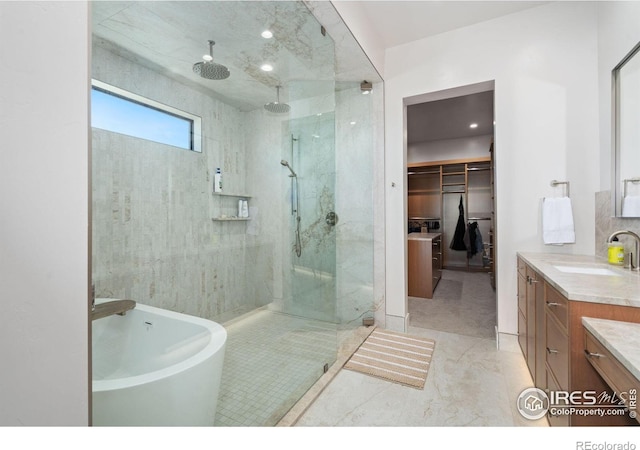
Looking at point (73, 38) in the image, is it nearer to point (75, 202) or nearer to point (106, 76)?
point (75, 202)

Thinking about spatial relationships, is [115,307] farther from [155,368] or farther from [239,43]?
[239,43]

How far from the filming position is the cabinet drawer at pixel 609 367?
0.77m

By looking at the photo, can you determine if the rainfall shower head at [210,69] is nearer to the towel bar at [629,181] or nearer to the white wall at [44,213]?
the white wall at [44,213]

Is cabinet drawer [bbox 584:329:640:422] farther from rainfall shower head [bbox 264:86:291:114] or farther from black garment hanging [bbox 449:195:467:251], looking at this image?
black garment hanging [bbox 449:195:467:251]

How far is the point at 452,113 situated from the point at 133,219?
467 cm

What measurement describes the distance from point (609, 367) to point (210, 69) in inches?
102

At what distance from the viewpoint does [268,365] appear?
1731 millimetres

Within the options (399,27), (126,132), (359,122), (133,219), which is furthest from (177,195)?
(399,27)

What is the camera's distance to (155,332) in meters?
1.52

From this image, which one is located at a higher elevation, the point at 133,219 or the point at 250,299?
the point at 133,219

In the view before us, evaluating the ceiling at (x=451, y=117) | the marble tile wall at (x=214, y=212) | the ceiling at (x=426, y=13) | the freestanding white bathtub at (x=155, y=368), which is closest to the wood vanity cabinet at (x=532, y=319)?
the marble tile wall at (x=214, y=212)

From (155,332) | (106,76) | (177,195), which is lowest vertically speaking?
(155,332)

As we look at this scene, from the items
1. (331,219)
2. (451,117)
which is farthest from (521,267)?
(451,117)

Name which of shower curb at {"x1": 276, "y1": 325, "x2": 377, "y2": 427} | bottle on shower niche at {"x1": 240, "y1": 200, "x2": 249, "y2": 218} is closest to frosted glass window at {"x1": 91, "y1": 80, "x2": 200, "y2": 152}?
bottle on shower niche at {"x1": 240, "y1": 200, "x2": 249, "y2": 218}
